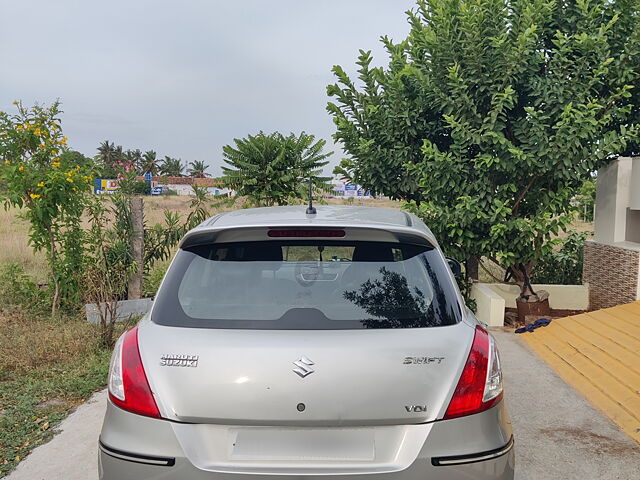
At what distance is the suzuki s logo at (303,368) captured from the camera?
2.31 m

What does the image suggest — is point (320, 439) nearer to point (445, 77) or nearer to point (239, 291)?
point (239, 291)

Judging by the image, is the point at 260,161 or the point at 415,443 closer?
the point at 415,443

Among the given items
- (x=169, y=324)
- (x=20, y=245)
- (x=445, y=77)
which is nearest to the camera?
(x=169, y=324)

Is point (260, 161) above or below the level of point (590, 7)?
below

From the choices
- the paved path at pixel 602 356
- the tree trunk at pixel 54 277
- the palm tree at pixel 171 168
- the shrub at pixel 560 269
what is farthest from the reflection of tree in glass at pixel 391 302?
the palm tree at pixel 171 168

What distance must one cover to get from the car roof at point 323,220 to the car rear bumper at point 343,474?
2.72 ft

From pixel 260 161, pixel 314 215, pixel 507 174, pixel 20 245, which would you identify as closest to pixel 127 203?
pixel 260 161

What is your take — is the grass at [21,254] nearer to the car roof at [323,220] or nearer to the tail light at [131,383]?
the car roof at [323,220]

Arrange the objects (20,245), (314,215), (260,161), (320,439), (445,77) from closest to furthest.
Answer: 1. (320,439)
2. (314,215)
3. (445,77)
4. (260,161)
5. (20,245)

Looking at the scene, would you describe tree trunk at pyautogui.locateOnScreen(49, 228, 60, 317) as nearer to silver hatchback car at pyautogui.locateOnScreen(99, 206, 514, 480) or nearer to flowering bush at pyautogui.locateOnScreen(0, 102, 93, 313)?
flowering bush at pyautogui.locateOnScreen(0, 102, 93, 313)

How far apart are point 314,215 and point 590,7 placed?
8.99 metres

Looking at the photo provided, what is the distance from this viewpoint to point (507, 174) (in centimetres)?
1030

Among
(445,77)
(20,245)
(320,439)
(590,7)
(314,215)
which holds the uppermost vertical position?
(590,7)

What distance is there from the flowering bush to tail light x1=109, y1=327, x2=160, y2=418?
7.01m
